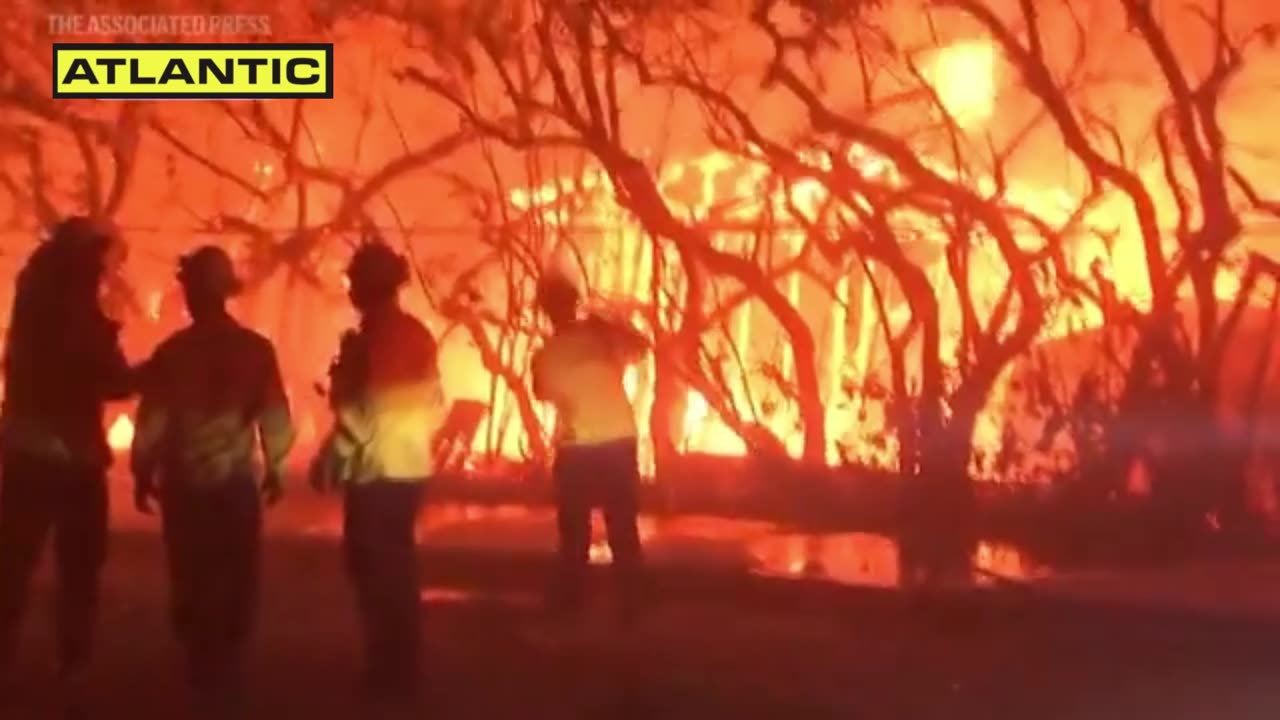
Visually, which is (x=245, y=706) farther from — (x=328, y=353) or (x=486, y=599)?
(x=328, y=353)

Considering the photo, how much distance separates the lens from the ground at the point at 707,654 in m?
5.95

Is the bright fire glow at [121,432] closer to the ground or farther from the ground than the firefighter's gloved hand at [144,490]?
farther from the ground

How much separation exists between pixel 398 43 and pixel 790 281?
85.9 inches

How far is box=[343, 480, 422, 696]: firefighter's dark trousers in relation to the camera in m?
5.92

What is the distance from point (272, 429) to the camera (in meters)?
5.68

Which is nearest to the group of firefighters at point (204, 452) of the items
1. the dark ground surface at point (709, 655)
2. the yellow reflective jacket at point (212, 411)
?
the yellow reflective jacket at point (212, 411)

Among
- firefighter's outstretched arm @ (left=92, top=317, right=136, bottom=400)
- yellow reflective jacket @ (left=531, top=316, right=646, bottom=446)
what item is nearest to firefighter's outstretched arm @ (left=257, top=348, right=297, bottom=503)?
firefighter's outstretched arm @ (left=92, top=317, right=136, bottom=400)

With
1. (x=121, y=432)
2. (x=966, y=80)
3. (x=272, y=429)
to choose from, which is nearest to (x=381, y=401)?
(x=272, y=429)

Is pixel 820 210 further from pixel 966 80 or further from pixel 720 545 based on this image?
pixel 720 545

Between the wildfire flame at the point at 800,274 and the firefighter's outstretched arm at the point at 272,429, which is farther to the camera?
the wildfire flame at the point at 800,274

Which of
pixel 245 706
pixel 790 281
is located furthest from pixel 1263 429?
pixel 245 706

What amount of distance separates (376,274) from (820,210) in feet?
11.7

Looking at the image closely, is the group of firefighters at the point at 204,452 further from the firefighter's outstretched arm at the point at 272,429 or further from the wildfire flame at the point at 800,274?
the wildfire flame at the point at 800,274

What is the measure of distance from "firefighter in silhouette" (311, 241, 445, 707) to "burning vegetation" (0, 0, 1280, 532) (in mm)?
2644
